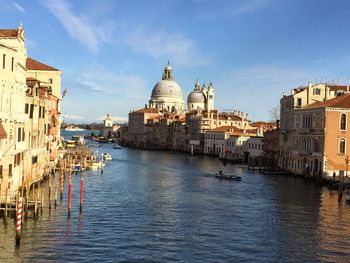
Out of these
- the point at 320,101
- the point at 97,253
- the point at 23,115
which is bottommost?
the point at 97,253

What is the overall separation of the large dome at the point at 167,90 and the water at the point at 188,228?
10921 cm

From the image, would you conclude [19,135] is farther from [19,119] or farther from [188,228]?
[188,228]

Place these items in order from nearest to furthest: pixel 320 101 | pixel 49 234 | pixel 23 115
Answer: pixel 49 234, pixel 23 115, pixel 320 101

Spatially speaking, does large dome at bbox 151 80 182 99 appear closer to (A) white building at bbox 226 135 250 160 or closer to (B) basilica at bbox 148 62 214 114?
(B) basilica at bbox 148 62 214 114

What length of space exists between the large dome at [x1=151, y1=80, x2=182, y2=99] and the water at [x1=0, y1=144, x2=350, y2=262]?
109208 mm

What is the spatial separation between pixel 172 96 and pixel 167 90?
6.74 ft

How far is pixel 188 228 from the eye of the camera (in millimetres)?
21594

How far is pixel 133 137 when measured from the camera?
5202 inches

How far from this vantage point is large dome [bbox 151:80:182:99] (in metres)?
143

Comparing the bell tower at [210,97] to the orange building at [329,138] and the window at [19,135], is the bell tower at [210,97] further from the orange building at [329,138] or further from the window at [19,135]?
the window at [19,135]

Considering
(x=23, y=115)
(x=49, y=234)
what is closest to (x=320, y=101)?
(x=23, y=115)

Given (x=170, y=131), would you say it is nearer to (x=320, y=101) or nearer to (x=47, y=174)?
(x=320, y=101)

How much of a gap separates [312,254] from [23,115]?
14.4 m

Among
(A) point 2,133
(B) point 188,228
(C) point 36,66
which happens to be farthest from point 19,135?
(C) point 36,66
